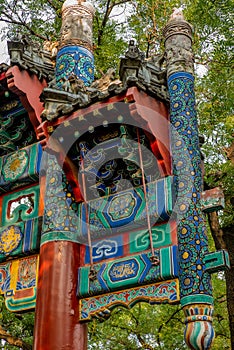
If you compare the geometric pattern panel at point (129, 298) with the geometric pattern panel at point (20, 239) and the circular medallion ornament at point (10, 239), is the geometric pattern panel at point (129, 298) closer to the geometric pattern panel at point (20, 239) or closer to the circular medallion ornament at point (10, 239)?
the geometric pattern panel at point (20, 239)

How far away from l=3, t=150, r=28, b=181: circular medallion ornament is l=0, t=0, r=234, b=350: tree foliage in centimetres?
263

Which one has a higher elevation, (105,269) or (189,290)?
(105,269)

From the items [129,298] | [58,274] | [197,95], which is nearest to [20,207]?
[58,274]

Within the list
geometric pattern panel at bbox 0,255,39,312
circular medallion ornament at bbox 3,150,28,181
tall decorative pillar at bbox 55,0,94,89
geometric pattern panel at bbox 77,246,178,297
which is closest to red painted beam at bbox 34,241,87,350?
geometric pattern panel at bbox 77,246,178,297

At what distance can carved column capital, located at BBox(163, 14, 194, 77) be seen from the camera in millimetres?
6262

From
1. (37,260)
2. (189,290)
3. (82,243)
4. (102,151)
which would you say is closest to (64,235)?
(82,243)

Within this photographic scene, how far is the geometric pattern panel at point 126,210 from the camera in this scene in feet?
18.4

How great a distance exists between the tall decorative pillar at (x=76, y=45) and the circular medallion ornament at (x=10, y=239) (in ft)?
6.48

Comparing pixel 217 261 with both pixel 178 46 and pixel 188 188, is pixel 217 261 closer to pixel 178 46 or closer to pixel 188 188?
pixel 188 188

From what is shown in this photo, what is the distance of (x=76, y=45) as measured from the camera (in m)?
7.20

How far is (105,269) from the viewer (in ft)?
18.5

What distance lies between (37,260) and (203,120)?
4332 mm

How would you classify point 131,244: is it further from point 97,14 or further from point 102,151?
point 97,14

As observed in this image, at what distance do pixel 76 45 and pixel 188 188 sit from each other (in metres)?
2.78
